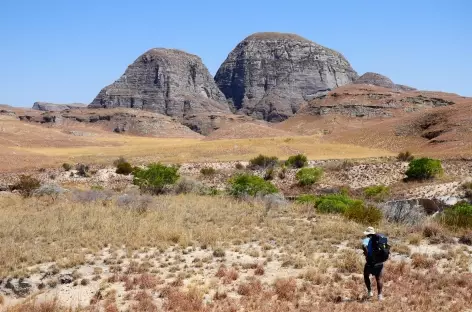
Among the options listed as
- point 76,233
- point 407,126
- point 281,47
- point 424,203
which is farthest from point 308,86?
point 76,233

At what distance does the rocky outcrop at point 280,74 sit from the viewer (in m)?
179

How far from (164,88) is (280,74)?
145ft

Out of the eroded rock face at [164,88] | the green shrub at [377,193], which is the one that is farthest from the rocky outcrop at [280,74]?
the green shrub at [377,193]

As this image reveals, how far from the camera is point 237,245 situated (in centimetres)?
1427

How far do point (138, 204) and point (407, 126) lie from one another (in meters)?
58.8

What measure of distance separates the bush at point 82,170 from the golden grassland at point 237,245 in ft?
63.2

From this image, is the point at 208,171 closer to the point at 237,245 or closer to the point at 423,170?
the point at 423,170

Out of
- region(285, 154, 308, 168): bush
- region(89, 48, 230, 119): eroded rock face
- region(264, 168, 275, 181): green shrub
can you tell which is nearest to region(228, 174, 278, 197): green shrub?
region(264, 168, 275, 181): green shrub

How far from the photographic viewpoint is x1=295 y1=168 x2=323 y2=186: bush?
3775 cm

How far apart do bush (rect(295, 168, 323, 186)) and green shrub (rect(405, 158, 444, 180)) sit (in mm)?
6618

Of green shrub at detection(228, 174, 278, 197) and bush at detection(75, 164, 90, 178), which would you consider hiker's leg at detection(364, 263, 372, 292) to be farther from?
bush at detection(75, 164, 90, 178)

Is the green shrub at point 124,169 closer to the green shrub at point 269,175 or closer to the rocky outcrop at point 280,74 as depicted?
the green shrub at point 269,175

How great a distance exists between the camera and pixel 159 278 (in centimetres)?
1112

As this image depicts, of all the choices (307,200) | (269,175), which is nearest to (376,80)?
(269,175)
